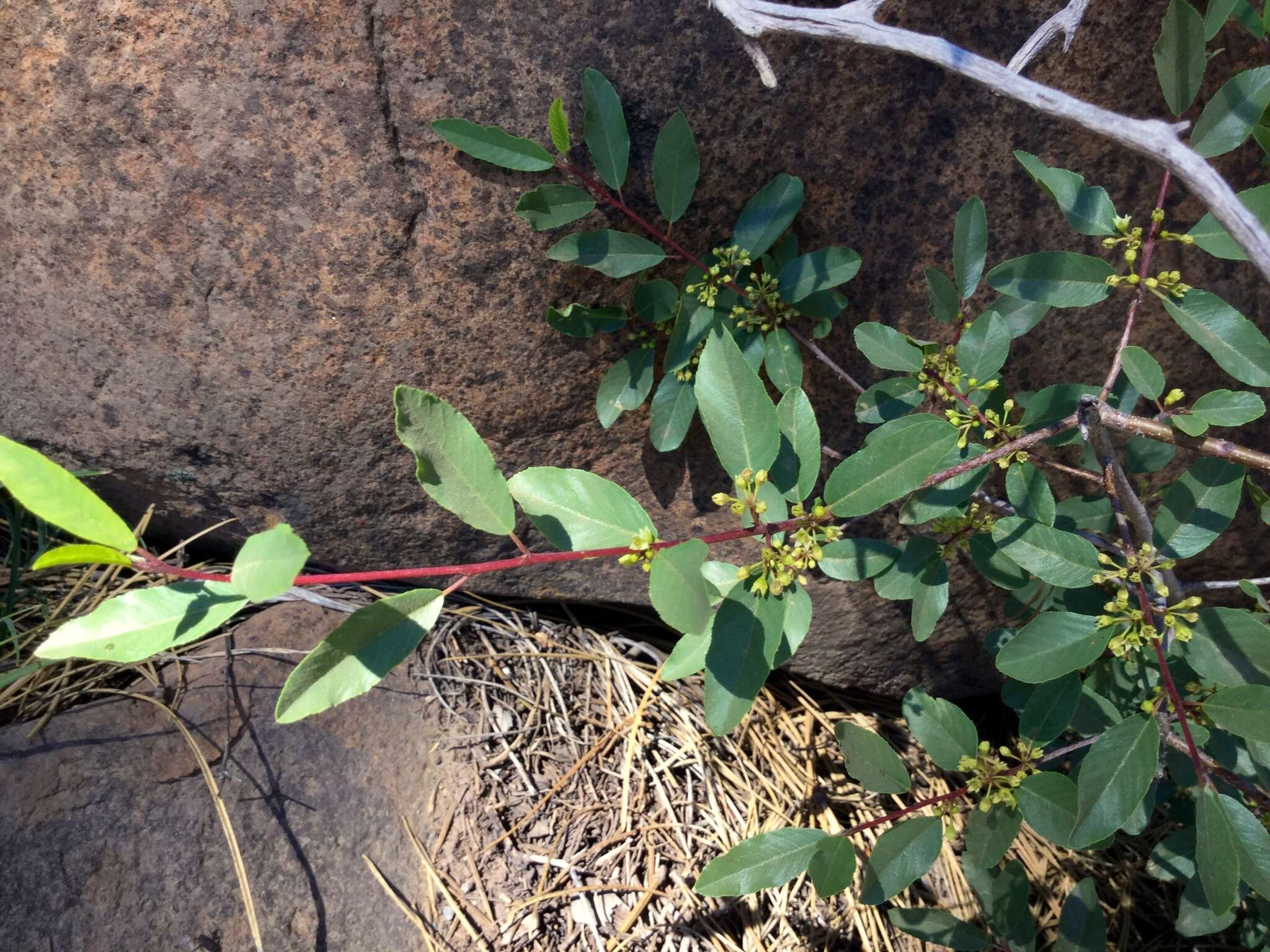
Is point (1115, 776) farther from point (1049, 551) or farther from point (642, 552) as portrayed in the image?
point (642, 552)

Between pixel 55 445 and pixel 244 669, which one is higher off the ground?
pixel 55 445

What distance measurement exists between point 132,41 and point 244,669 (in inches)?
44.0

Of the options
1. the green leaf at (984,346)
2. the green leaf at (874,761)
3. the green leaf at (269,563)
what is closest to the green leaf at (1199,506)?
the green leaf at (984,346)

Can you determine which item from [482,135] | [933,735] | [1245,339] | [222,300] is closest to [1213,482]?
[1245,339]

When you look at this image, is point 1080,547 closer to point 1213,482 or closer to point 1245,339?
point 1213,482

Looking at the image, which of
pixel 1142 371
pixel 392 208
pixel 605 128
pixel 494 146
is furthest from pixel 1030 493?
pixel 392 208

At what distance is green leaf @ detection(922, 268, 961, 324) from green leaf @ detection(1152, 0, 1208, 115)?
1.22 ft

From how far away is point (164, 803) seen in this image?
1.50 meters

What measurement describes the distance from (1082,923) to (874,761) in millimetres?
434

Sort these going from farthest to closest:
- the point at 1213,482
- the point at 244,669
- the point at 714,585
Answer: the point at 244,669
the point at 1213,482
the point at 714,585

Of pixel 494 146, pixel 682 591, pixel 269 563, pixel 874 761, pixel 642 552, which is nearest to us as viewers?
pixel 269 563

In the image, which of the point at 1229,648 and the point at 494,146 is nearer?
the point at 1229,648

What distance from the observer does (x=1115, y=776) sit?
115cm

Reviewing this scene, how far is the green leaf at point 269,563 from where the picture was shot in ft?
2.40
